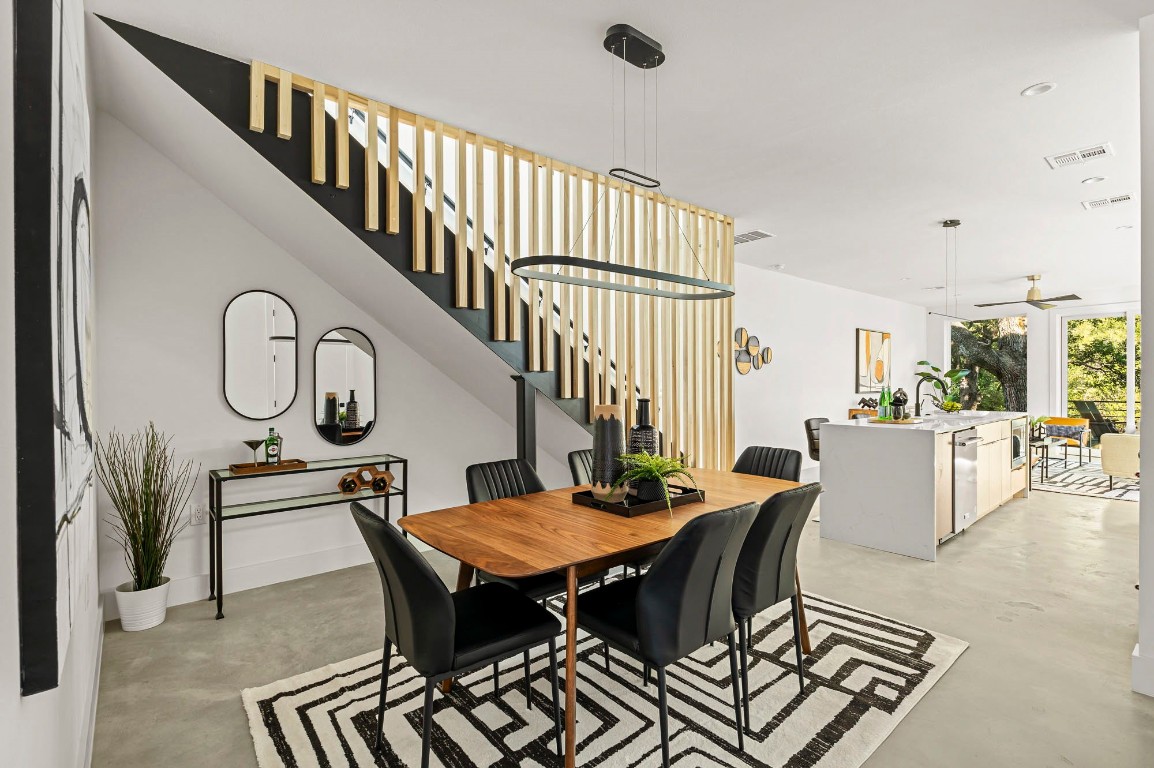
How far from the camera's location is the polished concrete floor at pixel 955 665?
7.25 feet

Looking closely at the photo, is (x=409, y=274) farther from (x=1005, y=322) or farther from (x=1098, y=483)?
(x=1005, y=322)

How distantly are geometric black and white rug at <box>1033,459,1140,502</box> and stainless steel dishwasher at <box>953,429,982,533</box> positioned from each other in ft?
9.00

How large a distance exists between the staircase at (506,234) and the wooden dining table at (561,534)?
1.30m

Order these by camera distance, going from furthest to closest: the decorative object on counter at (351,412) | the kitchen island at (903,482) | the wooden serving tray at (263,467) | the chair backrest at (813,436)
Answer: the chair backrest at (813,436)
the kitchen island at (903,482)
the decorative object on counter at (351,412)
the wooden serving tray at (263,467)

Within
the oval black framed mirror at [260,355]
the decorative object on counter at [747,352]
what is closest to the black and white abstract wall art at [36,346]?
the oval black framed mirror at [260,355]

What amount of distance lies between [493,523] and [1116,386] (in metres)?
12.6

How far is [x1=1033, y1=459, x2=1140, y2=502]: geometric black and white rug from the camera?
6.74 metres

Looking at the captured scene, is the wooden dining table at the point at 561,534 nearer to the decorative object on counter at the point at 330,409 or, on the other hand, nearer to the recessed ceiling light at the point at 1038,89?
the decorative object on counter at the point at 330,409

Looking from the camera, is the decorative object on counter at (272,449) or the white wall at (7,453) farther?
the decorative object on counter at (272,449)

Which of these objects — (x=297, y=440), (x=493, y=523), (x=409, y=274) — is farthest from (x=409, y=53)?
(x=297, y=440)

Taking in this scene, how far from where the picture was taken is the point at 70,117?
4.28 ft

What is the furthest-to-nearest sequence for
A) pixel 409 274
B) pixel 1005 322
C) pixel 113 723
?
1. pixel 1005 322
2. pixel 409 274
3. pixel 113 723

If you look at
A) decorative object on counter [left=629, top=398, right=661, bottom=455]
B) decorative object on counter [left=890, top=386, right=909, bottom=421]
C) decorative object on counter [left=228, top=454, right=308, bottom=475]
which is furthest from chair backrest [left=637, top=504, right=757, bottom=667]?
decorative object on counter [left=890, top=386, right=909, bottom=421]

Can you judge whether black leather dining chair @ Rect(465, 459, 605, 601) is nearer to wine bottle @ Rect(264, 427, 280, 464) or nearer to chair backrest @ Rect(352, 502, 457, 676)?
chair backrest @ Rect(352, 502, 457, 676)
